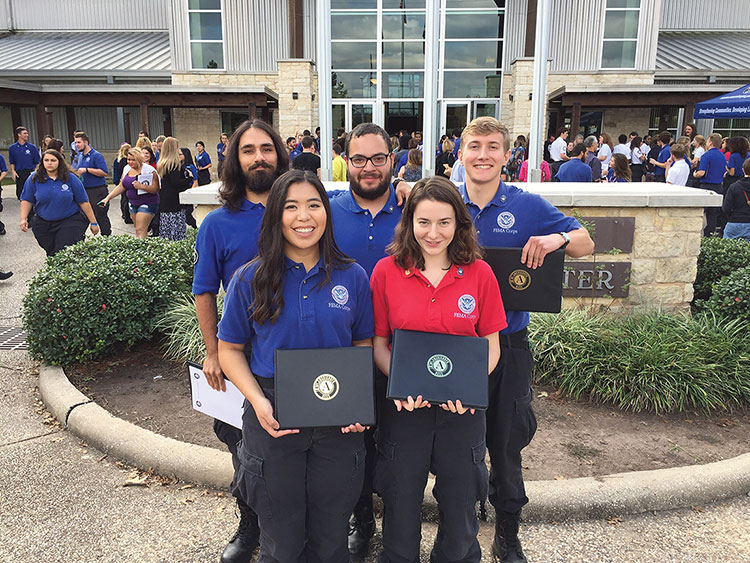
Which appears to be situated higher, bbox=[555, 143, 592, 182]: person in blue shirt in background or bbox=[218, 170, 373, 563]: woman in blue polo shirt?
bbox=[555, 143, 592, 182]: person in blue shirt in background

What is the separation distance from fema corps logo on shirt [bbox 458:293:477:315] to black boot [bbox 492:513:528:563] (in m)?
1.10

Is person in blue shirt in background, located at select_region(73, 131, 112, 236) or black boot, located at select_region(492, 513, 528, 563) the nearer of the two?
black boot, located at select_region(492, 513, 528, 563)

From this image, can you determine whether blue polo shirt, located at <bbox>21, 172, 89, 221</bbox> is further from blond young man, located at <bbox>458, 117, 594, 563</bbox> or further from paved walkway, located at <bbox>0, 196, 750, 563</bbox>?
blond young man, located at <bbox>458, 117, 594, 563</bbox>

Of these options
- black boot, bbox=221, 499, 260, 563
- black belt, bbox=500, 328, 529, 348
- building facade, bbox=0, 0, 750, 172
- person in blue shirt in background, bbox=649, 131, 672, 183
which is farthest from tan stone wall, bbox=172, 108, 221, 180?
black belt, bbox=500, 328, 529, 348

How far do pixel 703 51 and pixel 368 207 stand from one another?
25.8 metres

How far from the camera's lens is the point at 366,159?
2.79 m

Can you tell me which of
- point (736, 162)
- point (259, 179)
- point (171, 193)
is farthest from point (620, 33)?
point (259, 179)

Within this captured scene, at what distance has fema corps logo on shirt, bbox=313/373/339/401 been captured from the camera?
7.23 feet

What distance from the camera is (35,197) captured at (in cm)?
683

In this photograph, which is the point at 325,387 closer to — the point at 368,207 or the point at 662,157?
the point at 368,207

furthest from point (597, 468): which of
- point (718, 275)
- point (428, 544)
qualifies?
point (718, 275)

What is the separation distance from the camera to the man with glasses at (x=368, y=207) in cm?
280

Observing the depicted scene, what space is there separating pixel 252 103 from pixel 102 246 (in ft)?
47.4

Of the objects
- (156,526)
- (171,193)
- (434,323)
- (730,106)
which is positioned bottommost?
(156,526)
